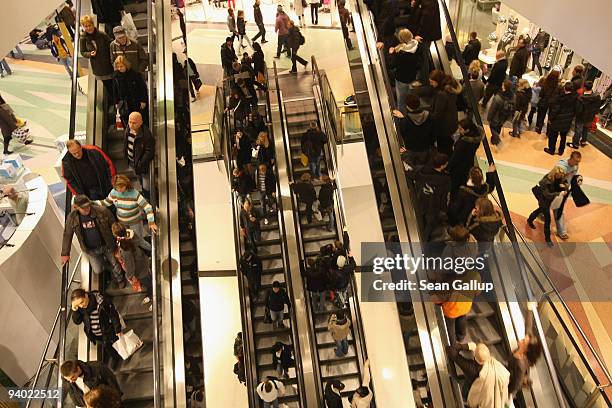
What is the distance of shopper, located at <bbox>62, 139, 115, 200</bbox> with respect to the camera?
20.1ft

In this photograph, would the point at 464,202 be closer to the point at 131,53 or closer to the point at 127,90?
the point at 127,90

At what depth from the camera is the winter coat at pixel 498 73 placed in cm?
977

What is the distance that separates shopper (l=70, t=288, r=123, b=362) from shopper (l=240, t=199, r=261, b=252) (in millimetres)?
3749

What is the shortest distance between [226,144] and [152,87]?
16.1ft

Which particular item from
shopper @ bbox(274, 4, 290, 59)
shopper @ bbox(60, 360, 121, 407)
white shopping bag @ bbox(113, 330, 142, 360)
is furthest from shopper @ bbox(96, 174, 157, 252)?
shopper @ bbox(274, 4, 290, 59)

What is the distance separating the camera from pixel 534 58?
1334 cm

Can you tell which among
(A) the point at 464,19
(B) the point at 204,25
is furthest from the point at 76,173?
(B) the point at 204,25

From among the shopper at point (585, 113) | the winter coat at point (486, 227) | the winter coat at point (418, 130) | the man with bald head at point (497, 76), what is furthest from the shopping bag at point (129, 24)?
the shopper at point (585, 113)

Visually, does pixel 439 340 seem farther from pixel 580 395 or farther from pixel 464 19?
pixel 464 19

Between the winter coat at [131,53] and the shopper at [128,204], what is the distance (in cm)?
209

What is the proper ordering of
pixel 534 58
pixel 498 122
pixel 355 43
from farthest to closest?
pixel 534 58, pixel 498 122, pixel 355 43

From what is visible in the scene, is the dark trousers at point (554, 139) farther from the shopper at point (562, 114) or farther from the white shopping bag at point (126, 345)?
the white shopping bag at point (126, 345)

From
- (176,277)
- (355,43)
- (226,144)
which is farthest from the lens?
(226,144)

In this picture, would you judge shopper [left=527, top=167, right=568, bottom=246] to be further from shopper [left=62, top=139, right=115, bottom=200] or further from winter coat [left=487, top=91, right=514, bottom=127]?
shopper [left=62, top=139, right=115, bottom=200]
